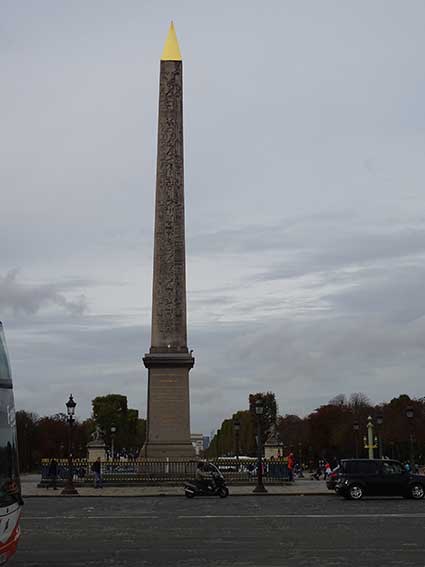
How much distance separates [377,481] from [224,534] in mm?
13543

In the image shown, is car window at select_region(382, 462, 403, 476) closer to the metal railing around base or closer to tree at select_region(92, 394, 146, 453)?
the metal railing around base

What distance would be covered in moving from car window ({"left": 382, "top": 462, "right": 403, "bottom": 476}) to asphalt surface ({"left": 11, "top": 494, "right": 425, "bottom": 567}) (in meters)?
2.46

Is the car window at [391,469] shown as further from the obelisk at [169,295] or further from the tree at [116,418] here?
the tree at [116,418]

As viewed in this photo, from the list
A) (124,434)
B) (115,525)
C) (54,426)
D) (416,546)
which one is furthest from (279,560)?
(54,426)

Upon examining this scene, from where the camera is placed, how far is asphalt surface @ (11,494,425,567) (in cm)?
1282

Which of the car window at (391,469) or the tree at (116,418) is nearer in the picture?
the car window at (391,469)

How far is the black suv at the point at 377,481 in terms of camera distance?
2897 cm

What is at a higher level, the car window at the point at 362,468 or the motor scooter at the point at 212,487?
the car window at the point at 362,468

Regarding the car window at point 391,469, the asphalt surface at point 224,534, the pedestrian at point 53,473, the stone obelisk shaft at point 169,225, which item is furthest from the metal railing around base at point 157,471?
the asphalt surface at point 224,534

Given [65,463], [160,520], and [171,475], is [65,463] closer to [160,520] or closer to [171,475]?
[171,475]

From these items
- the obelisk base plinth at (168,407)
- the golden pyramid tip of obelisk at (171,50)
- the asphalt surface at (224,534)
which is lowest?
the asphalt surface at (224,534)

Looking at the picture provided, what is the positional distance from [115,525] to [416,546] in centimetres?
700

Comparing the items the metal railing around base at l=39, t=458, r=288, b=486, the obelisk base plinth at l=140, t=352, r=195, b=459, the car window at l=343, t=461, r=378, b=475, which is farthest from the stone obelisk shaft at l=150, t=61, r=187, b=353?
the car window at l=343, t=461, r=378, b=475

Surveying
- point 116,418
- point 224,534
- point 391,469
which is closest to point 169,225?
point 391,469
